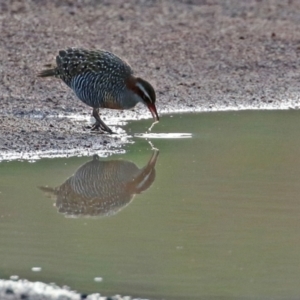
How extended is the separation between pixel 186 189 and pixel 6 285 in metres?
2.97

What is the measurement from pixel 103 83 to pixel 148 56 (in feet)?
13.1

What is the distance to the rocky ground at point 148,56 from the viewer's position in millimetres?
11852

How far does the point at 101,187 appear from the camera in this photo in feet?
30.5

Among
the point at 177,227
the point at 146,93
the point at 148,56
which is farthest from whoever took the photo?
the point at 148,56

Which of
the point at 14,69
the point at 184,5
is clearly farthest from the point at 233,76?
the point at 184,5

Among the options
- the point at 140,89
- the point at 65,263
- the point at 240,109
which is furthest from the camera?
the point at 240,109

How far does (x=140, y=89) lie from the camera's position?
11.7 meters

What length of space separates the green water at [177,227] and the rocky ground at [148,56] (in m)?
1.19

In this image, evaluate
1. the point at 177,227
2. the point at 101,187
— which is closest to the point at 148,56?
the point at 101,187

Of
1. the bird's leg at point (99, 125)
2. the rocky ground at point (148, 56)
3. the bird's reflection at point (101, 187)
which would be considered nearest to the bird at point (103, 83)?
the bird's leg at point (99, 125)

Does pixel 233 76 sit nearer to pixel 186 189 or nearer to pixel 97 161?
pixel 97 161

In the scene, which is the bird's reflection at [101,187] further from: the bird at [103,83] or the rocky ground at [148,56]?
the bird at [103,83]

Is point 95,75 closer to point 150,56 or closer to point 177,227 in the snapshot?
point 150,56

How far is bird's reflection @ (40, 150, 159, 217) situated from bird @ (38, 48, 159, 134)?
4.49 feet
